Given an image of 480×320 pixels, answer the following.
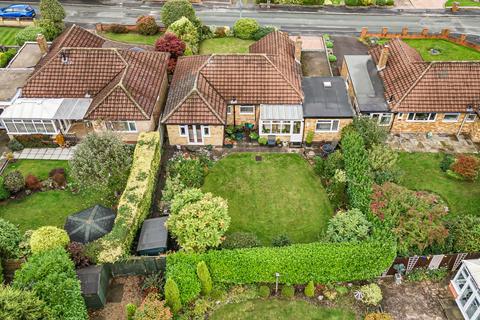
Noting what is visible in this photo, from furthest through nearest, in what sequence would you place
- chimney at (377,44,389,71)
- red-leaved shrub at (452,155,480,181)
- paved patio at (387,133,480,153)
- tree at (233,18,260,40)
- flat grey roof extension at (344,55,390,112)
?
tree at (233,18,260,40), chimney at (377,44,389,71), flat grey roof extension at (344,55,390,112), paved patio at (387,133,480,153), red-leaved shrub at (452,155,480,181)

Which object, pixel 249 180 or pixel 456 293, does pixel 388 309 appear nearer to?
pixel 456 293

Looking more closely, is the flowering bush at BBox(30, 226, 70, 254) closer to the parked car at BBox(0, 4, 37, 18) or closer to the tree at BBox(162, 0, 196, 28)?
the tree at BBox(162, 0, 196, 28)

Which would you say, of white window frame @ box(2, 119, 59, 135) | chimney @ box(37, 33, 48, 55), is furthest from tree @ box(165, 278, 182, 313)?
chimney @ box(37, 33, 48, 55)

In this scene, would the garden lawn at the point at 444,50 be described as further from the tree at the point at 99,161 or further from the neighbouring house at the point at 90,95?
the tree at the point at 99,161

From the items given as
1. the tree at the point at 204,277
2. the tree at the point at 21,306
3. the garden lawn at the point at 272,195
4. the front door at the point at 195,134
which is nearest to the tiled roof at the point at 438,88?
the garden lawn at the point at 272,195

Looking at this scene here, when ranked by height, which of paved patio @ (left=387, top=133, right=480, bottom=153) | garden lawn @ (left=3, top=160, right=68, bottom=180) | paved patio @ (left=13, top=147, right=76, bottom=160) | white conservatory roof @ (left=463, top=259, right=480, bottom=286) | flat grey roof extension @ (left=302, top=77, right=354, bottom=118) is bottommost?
garden lawn @ (left=3, top=160, right=68, bottom=180)

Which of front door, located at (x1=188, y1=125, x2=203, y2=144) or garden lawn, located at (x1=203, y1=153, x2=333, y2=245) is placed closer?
garden lawn, located at (x1=203, y1=153, x2=333, y2=245)
